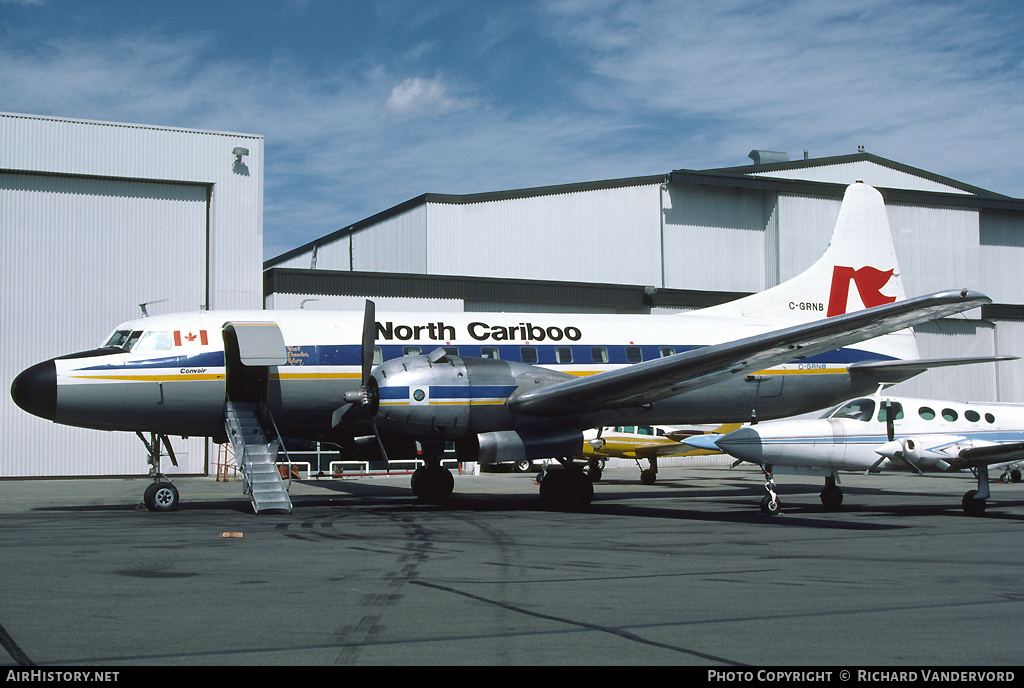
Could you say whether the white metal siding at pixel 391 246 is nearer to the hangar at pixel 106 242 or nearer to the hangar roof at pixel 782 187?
the hangar roof at pixel 782 187

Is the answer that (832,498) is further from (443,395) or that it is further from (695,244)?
(695,244)

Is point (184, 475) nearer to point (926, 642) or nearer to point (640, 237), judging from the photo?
point (640, 237)

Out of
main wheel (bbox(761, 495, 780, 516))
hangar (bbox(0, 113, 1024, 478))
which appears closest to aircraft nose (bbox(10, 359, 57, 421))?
hangar (bbox(0, 113, 1024, 478))

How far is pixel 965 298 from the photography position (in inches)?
474

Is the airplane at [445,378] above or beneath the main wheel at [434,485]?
above

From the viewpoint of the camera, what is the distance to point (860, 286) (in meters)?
23.1

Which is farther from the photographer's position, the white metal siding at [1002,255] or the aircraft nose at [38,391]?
the white metal siding at [1002,255]

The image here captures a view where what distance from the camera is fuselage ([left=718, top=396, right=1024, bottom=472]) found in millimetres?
16125

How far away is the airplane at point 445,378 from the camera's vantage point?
15508 millimetres

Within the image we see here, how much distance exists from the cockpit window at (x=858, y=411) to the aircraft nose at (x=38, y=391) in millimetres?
14607

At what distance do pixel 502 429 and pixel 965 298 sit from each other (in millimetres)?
7949

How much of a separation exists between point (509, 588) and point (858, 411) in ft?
36.0

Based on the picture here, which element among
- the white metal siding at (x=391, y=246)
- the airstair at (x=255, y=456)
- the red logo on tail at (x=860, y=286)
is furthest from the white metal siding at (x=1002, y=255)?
the airstair at (x=255, y=456)

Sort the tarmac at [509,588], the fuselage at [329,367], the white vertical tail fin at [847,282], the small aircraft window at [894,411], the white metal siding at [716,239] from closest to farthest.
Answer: the tarmac at [509,588] → the fuselage at [329,367] → the small aircraft window at [894,411] → the white vertical tail fin at [847,282] → the white metal siding at [716,239]
